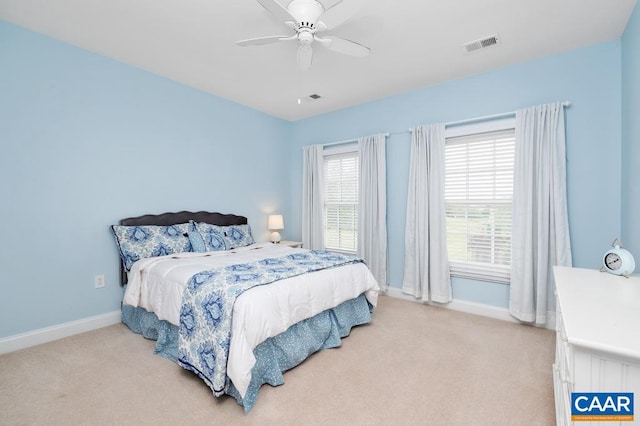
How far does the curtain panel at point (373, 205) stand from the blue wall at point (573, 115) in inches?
7.7

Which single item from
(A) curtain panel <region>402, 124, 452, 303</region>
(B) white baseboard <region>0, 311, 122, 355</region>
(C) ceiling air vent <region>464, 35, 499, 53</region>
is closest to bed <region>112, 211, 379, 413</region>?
(B) white baseboard <region>0, 311, 122, 355</region>

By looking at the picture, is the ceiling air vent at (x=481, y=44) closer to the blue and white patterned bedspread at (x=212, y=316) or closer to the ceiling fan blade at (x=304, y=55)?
the ceiling fan blade at (x=304, y=55)

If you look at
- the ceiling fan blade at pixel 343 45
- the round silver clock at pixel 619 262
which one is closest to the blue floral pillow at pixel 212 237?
the ceiling fan blade at pixel 343 45

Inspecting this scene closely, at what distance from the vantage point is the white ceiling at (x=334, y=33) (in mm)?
2254

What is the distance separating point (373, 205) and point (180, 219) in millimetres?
2464

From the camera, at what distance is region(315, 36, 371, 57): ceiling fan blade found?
2.21m

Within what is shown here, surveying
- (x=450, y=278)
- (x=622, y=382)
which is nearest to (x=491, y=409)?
(x=622, y=382)

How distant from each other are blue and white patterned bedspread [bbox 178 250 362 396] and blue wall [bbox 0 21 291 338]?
1.51m

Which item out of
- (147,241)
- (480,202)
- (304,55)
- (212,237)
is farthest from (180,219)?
(480,202)

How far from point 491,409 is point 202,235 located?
3086mm

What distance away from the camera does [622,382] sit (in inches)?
37.2

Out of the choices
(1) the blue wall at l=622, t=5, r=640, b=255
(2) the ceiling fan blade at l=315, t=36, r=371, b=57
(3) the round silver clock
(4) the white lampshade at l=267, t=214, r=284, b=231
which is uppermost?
(2) the ceiling fan blade at l=315, t=36, r=371, b=57

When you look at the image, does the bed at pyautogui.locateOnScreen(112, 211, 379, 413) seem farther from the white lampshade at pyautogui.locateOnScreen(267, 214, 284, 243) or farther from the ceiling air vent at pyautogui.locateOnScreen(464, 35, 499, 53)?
the ceiling air vent at pyautogui.locateOnScreen(464, 35, 499, 53)

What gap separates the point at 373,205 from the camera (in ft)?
13.5
